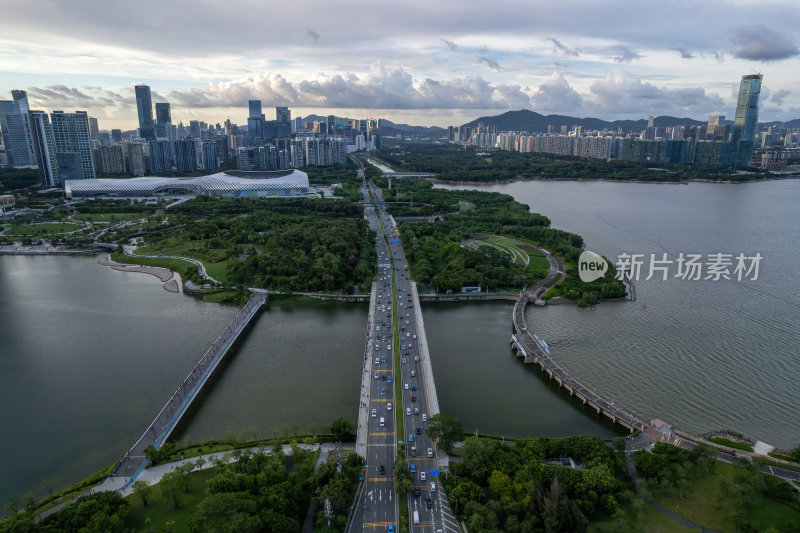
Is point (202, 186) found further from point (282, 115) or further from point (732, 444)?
point (282, 115)

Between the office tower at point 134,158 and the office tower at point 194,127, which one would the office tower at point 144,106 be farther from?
the office tower at point 134,158

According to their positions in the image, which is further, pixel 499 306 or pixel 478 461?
pixel 499 306

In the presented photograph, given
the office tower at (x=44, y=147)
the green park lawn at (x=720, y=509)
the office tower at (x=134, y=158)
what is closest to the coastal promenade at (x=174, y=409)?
the green park lawn at (x=720, y=509)

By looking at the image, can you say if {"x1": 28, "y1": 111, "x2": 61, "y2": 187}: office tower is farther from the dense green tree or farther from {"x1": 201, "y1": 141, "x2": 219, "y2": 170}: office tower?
the dense green tree

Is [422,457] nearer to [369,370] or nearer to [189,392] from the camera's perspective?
[369,370]

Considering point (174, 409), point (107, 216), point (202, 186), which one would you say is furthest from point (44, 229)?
point (174, 409)

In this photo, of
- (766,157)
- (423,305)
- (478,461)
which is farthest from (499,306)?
(766,157)

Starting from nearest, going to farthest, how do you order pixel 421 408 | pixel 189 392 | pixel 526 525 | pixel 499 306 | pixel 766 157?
pixel 526 525 → pixel 421 408 → pixel 189 392 → pixel 499 306 → pixel 766 157
